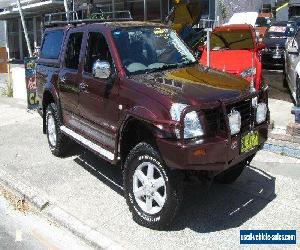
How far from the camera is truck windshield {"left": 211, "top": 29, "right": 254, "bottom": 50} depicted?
11.0 m

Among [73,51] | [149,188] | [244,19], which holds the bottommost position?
[149,188]

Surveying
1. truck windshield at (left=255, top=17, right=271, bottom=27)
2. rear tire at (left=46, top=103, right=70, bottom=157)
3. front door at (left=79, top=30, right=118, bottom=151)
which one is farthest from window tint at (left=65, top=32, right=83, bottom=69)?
truck windshield at (left=255, top=17, right=271, bottom=27)

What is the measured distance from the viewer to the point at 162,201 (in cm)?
447

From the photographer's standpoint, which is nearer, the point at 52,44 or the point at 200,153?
the point at 200,153

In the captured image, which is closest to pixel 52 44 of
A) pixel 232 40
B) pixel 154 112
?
pixel 154 112

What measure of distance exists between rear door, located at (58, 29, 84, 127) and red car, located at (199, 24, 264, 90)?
4063 millimetres

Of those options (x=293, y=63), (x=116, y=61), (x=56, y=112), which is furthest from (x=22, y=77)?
(x=116, y=61)

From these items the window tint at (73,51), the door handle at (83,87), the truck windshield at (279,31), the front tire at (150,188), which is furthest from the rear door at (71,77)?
the truck windshield at (279,31)

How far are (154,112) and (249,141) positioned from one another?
110 centimetres

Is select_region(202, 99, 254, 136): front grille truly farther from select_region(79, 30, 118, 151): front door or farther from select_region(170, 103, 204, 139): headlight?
select_region(79, 30, 118, 151): front door

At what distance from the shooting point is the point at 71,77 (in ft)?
20.3

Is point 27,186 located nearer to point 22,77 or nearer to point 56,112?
point 56,112

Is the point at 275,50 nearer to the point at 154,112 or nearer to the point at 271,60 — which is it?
the point at 271,60

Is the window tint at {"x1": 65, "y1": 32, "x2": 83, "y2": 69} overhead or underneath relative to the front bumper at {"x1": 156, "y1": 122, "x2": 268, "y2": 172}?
overhead
